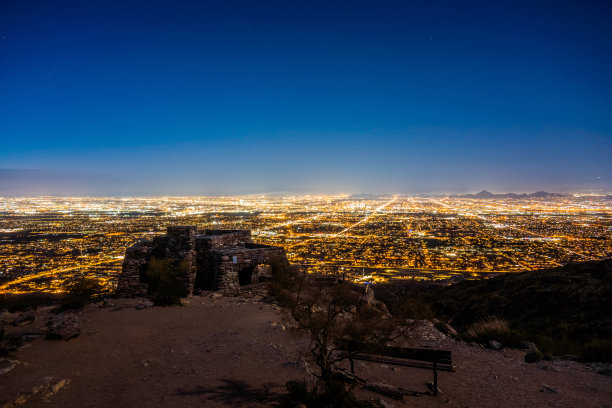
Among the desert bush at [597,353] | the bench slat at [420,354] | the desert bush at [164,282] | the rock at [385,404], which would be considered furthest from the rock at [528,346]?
the desert bush at [164,282]

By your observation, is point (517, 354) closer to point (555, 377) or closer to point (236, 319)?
point (555, 377)

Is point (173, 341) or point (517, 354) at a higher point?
point (173, 341)

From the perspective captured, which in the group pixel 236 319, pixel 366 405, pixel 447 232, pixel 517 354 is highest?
pixel 366 405

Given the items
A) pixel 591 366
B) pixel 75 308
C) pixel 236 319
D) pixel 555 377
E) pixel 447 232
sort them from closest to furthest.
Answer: pixel 555 377
pixel 591 366
pixel 236 319
pixel 75 308
pixel 447 232

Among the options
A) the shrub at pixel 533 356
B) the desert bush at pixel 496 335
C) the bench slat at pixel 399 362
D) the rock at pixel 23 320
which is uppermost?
the bench slat at pixel 399 362

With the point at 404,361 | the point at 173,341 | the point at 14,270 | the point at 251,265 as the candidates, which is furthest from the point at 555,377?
the point at 14,270

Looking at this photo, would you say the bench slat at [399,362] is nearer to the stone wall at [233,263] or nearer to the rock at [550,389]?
the rock at [550,389]

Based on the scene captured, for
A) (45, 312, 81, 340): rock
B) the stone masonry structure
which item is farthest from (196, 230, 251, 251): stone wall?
(45, 312, 81, 340): rock
